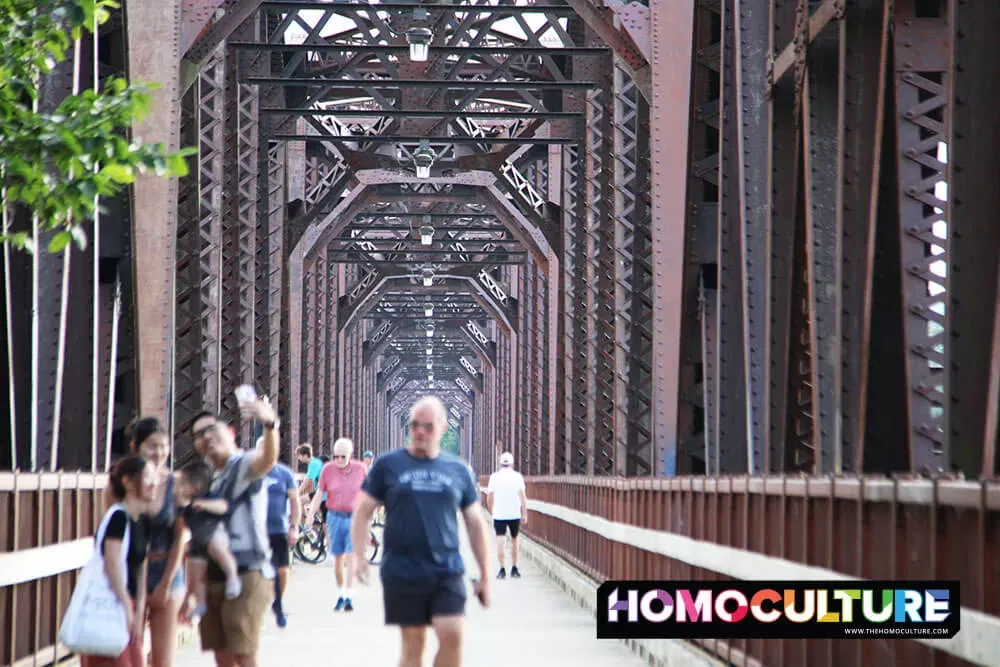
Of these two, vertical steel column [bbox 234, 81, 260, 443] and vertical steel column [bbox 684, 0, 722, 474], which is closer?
vertical steel column [bbox 684, 0, 722, 474]

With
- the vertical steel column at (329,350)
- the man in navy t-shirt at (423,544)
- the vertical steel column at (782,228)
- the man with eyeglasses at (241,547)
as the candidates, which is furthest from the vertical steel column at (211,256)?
the vertical steel column at (329,350)

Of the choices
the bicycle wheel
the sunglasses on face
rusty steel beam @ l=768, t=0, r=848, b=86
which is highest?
rusty steel beam @ l=768, t=0, r=848, b=86

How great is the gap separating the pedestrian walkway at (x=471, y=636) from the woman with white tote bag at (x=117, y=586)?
289 centimetres

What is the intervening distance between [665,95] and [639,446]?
20.1 ft

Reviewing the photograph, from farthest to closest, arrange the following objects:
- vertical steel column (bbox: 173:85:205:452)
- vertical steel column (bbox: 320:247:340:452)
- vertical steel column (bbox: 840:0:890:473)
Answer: vertical steel column (bbox: 320:247:340:452) → vertical steel column (bbox: 173:85:205:452) → vertical steel column (bbox: 840:0:890:473)

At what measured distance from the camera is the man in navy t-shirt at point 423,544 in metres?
8.63

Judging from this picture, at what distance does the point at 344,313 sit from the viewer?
204 ft

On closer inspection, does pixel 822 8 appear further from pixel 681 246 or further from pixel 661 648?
pixel 681 246

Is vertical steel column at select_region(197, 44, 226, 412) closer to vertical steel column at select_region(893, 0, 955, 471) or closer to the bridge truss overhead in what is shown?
the bridge truss overhead

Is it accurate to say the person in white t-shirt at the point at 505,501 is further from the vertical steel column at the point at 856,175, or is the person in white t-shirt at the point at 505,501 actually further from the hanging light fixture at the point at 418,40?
the vertical steel column at the point at 856,175

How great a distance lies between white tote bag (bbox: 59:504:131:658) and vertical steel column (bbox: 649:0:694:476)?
9.77 m

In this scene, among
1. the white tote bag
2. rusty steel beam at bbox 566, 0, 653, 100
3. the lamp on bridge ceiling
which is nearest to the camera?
the white tote bag

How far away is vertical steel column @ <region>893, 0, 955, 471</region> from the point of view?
29.5 feet
